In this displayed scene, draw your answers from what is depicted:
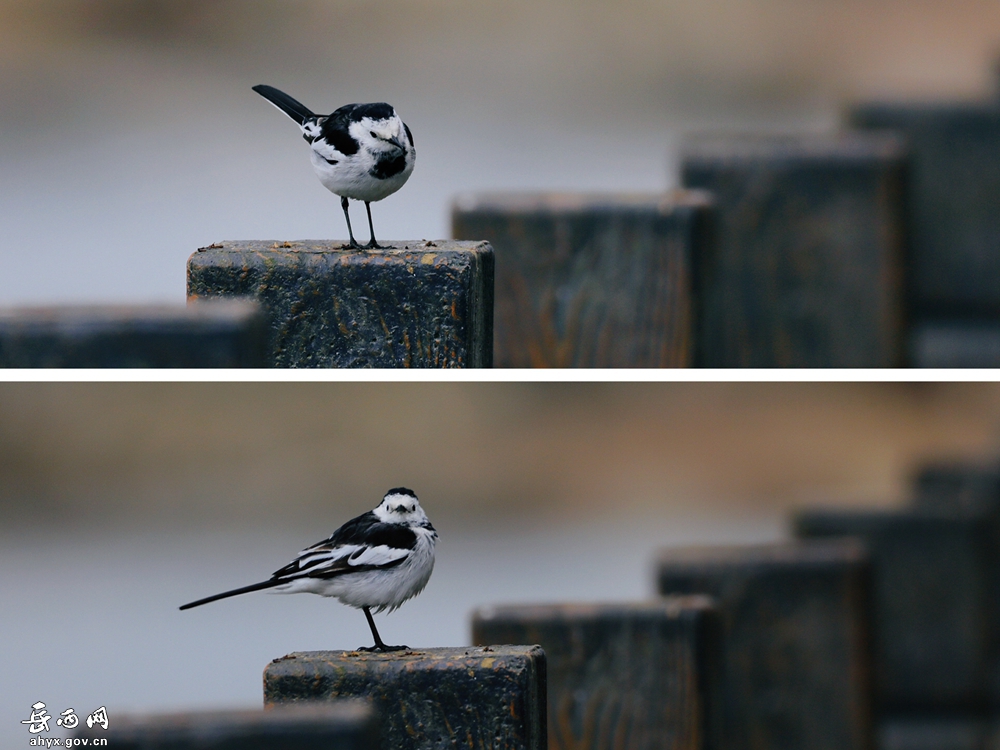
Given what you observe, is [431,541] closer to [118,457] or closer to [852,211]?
[852,211]

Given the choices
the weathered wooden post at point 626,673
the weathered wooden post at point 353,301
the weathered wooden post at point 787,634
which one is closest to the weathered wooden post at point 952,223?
the weathered wooden post at point 787,634

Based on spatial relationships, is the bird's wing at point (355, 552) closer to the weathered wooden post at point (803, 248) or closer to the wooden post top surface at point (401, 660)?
the wooden post top surface at point (401, 660)

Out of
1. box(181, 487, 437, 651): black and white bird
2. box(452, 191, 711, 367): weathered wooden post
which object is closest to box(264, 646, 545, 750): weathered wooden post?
box(181, 487, 437, 651): black and white bird

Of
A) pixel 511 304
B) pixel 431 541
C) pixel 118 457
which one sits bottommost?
pixel 118 457

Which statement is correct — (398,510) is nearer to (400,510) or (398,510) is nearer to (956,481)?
(400,510)

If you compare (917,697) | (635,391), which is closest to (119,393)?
(635,391)

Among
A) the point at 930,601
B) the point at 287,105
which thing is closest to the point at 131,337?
the point at 287,105

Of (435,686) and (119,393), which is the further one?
(119,393)

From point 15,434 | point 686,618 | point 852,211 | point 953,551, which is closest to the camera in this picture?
point 686,618

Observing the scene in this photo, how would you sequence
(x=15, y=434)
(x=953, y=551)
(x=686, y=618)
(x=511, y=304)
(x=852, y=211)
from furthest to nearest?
(x=15, y=434) < (x=953, y=551) < (x=852, y=211) < (x=511, y=304) < (x=686, y=618)
